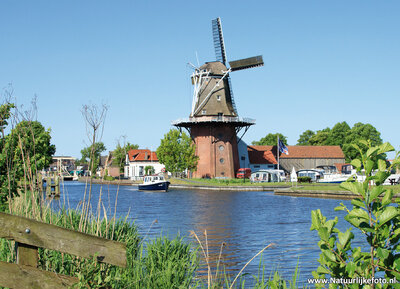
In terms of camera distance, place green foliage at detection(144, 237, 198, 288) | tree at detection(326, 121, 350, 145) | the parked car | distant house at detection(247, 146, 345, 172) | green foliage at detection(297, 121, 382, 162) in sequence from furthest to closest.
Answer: tree at detection(326, 121, 350, 145)
green foliage at detection(297, 121, 382, 162)
distant house at detection(247, 146, 345, 172)
the parked car
green foliage at detection(144, 237, 198, 288)

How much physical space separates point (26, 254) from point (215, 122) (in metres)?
52.4

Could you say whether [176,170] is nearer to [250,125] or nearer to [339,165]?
[250,125]

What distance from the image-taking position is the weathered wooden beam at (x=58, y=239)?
10.2 feet

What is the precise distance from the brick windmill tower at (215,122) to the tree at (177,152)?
1225mm

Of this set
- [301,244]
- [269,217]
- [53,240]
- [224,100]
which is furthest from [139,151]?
[53,240]

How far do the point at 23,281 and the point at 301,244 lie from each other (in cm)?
1273

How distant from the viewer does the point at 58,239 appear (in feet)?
10.6

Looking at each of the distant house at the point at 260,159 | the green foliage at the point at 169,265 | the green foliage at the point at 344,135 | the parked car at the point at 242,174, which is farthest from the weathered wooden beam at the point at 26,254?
the green foliage at the point at 344,135

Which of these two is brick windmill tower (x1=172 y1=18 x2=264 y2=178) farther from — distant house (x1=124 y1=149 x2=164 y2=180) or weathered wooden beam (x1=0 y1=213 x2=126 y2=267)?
weathered wooden beam (x1=0 y1=213 x2=126 y2=267)

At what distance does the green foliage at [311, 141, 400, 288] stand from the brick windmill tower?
5219cm

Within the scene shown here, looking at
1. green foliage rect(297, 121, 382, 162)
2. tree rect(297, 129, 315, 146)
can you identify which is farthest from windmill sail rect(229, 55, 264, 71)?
tree rect(297, 129, 315, 146)

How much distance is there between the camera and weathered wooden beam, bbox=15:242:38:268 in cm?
316

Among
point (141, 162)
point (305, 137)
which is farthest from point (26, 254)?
point (305, 137)

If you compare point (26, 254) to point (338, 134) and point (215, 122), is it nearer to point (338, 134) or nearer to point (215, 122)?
point (215, 122)
